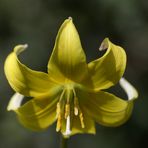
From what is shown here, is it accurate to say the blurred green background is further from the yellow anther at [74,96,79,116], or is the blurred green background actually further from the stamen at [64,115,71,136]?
the stamen at [64,115,71,136]

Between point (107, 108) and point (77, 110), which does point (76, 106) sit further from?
point (107, 108)

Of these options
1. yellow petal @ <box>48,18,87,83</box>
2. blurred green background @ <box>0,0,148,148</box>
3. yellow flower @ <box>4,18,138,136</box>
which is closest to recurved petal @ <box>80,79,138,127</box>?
yellow flower @ <box>4,18,138,136</box>

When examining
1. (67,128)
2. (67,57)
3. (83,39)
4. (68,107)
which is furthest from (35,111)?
(83,39)

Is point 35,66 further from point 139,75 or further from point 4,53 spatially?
point 139,75

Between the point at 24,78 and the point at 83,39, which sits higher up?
the point at 24,78

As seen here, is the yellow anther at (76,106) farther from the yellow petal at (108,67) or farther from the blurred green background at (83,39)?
the blurred green background at (83,39)

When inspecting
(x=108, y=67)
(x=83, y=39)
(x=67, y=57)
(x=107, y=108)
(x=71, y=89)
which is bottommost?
(x=83, y=39)
